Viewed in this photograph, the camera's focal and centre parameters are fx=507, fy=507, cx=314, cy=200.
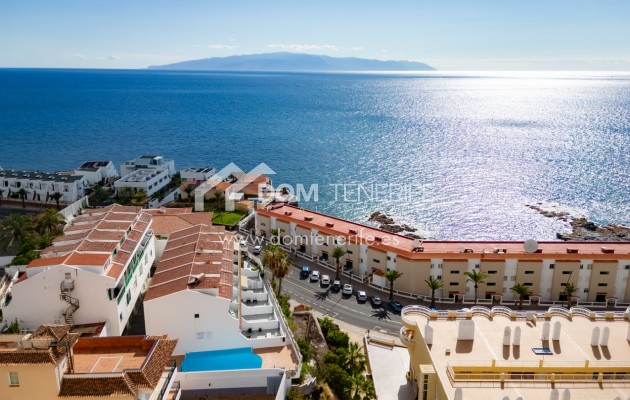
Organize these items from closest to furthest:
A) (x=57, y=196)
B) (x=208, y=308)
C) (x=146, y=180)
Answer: (x=208, y=308) → (x=57, y=196) → (x=146, y=180)

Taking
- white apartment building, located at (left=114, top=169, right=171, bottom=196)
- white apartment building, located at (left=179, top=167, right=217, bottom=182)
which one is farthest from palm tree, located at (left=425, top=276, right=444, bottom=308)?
white apartment building, located at (left=179, top=167, right=217, bottom=182)

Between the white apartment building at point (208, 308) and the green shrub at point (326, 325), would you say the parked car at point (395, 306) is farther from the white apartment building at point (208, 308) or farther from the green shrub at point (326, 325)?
the white apartment building at point (208, 308)

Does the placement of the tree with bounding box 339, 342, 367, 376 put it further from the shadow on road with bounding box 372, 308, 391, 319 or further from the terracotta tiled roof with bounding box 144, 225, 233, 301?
the terracotta tiled roof with bounding box 144, 225, 233, 301

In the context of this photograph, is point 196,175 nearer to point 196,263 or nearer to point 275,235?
point 275,235

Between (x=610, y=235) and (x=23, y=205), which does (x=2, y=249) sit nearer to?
(x=23, y=205)

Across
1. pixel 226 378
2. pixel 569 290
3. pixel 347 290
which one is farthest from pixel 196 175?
pixel 569 290
